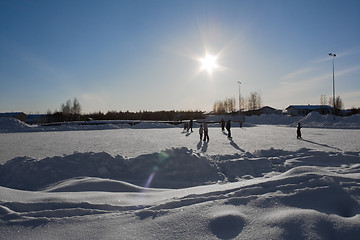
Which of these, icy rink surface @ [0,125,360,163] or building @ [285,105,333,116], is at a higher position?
building @ [285,105,333,116]

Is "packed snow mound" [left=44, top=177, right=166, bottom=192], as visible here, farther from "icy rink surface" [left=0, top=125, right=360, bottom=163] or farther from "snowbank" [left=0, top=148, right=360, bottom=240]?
"icy rink surface" [left=0, top=125, right=360, bottom=163]

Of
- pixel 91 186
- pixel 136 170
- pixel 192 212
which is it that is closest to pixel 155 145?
pixel 136 170

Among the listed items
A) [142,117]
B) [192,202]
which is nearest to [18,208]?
[192,202]

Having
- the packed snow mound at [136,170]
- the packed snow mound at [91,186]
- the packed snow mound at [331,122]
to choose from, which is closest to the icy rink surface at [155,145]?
the packed snow mound at [136,170]

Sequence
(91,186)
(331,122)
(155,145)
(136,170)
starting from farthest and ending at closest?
(331,122) → (155,145) → (136,170) → (91,186)

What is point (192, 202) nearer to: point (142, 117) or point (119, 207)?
point (119, 207)

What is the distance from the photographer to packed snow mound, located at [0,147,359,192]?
16.2 feet

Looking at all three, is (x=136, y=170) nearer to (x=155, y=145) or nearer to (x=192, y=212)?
(x=192, y=212)

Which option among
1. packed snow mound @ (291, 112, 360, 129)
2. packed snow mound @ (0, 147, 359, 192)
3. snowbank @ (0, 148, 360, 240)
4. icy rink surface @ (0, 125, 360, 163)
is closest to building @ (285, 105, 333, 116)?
packed snow mound @ (291, 112, 360, 129)

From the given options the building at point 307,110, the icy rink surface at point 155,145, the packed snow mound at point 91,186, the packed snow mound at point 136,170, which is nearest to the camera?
the packed snow mound at point 91,186

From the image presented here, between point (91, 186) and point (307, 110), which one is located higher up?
point (307, 110)

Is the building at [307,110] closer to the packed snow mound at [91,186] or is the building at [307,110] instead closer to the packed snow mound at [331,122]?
the packed snow mound at [331,122]

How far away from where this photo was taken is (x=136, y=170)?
5.94 meters

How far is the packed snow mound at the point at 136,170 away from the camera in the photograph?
4947 mm
